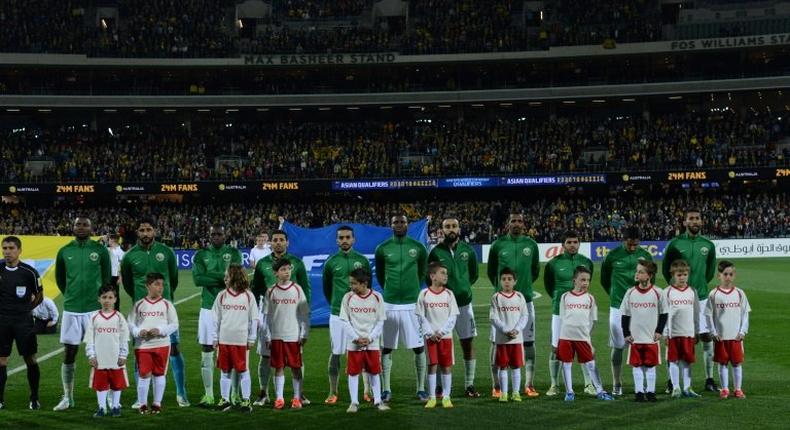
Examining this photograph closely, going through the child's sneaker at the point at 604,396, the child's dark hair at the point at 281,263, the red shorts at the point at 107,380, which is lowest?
the child's sneaker at the point at 604,396

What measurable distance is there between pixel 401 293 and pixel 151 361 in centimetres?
334

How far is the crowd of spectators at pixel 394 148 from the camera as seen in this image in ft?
182

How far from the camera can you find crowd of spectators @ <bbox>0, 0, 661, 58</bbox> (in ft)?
197

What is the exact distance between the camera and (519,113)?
209ft

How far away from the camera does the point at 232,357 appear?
11680mm

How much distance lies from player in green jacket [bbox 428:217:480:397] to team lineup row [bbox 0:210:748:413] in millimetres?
16

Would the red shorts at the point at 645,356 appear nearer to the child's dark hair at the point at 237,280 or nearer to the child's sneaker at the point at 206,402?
the child's dark hair at the point at 237,280

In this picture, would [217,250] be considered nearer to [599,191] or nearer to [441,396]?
[441,396]

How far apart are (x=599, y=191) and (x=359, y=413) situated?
48.8 m

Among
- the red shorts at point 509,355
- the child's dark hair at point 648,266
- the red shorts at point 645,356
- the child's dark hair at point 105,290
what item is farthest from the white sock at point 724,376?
the child's dark hair at point 105,290

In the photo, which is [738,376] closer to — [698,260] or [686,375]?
[686,375]

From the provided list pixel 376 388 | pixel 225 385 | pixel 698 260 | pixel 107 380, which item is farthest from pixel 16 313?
pixel 698 260

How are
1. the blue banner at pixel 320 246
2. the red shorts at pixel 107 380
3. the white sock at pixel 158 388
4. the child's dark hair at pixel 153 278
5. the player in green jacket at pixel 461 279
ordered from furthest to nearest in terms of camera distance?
1. the blue banner at pixel 320 246
2. the player in green jacket at pixel 461 279
3. the child's dark hair at pixel 153 278
4. the white sock at pixel 158 388
5. the red shorts at pixel 107 380

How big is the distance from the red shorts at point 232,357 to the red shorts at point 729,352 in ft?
20.2
